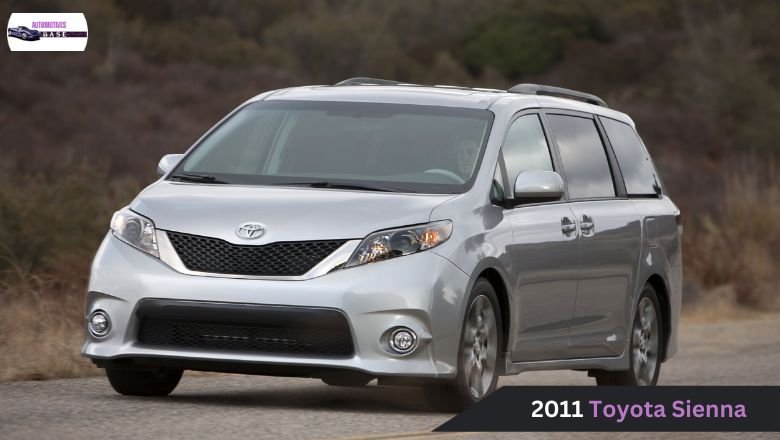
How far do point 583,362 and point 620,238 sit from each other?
34.8 inches

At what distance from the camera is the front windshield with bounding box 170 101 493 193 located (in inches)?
391

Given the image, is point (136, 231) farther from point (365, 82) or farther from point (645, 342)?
point (645, 342)

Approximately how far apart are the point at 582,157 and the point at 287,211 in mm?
2836

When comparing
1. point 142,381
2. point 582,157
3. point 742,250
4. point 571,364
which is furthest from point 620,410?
point 742,250

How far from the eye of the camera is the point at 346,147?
10266 mm

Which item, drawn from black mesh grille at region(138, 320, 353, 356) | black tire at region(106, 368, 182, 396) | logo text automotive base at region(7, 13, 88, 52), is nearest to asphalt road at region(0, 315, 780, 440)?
black tire at region(106, 368, 182, 396)

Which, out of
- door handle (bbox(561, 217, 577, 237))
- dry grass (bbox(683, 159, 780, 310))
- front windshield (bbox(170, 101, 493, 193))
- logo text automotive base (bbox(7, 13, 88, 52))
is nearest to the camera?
front windshield (bbox(170, 101, 493, 193))

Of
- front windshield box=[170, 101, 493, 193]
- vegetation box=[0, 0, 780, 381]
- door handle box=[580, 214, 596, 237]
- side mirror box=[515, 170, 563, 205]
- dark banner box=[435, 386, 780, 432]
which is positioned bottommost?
vegetation box=[0, 0, 780, 381]

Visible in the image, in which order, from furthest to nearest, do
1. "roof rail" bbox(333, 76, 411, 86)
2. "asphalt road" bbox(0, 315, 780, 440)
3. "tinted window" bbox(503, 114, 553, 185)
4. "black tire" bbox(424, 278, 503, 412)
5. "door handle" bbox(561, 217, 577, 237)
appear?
"roof rail" bbox(333, 76, 411, 86) → "door handle" bbox(561, 217, 577, 237) → "tinted window" bbox(503, 114, 553, 185) → "black tire" bbox(424, 278, 503, 412) → "asphalt road" bbox(0, 315, 780, 440)

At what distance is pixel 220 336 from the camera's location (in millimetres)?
9180

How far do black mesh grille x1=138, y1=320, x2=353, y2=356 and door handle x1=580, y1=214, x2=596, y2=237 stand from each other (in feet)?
7.63

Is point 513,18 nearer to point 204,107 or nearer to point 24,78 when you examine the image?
point 204,107

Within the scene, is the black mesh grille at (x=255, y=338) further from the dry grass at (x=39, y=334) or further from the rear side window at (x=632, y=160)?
the rear side window at (x=632, y=160)

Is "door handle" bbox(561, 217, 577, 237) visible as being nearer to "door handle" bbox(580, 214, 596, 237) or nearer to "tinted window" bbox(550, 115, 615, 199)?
"door handle" bbox(580, 214, 596, 237)
